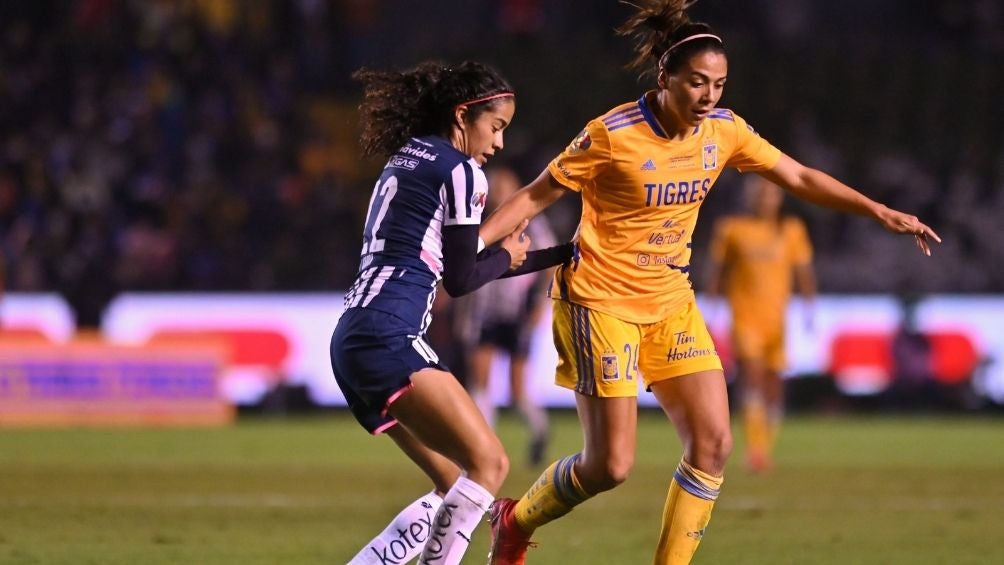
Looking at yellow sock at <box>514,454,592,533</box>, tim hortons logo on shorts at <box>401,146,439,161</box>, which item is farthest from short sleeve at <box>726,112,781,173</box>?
tim hortons logo on shorts at <box>401,146,439,161</box>

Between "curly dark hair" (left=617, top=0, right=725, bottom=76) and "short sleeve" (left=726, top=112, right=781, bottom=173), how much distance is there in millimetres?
477

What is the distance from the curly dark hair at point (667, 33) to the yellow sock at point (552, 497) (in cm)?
179

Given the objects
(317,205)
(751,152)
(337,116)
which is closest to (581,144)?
(751,152)

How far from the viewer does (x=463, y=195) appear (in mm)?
5641

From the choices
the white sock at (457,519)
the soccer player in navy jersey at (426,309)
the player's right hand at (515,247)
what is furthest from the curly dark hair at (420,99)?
the white sock at (457,519)

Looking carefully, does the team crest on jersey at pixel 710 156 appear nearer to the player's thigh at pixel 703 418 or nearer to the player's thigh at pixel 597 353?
the player's thigh at pixel 597 353

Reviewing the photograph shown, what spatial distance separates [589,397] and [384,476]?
5973mm

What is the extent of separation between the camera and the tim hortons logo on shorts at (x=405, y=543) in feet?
19.3

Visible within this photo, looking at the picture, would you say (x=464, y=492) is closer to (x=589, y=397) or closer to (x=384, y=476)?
A: (x=589, y=397)

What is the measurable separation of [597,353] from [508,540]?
1.02m

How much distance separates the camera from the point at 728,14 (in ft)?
75.6

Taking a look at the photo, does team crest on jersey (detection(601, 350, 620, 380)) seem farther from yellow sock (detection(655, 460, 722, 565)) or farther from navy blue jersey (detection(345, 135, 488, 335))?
navy blue jersey (detection(345, 135, 488, 335))

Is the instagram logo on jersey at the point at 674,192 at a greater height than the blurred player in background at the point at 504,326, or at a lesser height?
greater

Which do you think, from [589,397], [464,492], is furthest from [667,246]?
[464,492]
